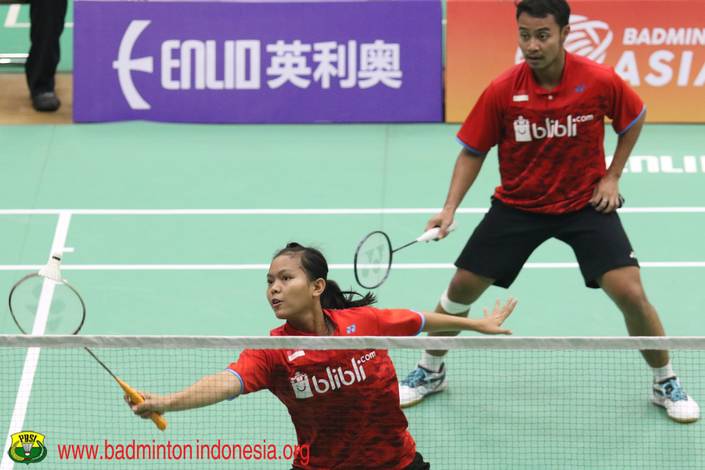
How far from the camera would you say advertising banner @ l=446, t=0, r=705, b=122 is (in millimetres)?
10984

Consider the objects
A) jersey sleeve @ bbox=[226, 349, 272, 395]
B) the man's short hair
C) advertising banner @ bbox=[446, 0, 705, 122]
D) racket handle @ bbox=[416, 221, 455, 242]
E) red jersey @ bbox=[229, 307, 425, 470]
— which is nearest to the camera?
jersey sleeve @ bbox=[226, 349, 272, 395]

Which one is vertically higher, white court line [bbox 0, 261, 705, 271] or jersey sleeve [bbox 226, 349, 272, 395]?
jersey sleeve [bbox 226, 349, 272, 395]

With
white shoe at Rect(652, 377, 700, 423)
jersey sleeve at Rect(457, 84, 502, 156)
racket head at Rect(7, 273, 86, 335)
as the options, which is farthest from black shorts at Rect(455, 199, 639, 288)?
racket head at Rect(7, 273, 86, 335)

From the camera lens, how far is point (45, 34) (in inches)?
446

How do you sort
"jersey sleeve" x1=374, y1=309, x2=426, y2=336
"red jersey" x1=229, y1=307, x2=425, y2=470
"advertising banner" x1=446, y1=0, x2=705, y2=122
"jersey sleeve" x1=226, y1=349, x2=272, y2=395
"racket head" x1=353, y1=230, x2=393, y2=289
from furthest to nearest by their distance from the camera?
"advertising banner" x1=446, y1=0, x2=705, y2=122, "racket head" x1=353, y1=230, x2=393, y2=289, "jersey sleeve" x1=374, y1=309, x2=426, y2=336, "red jersey" x1=229, y1=307, x2=425, y2=470, "jersey sleeve" x1=226, y1=349, x2=272, y2=395

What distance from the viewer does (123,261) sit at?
9445 mm

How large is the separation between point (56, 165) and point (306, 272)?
5.61 metres

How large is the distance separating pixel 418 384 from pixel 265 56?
4116 millimetres

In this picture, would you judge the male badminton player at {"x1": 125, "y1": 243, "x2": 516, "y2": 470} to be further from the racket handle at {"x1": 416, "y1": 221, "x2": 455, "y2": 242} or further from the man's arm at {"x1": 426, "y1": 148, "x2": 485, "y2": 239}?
the man's arm at {"x1": 426, "y1": 148, "x2": 485, "y2": 239}

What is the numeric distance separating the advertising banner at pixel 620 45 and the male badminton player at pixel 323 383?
18.7ft

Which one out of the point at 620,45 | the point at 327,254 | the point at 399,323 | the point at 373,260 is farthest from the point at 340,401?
the point at 620,45

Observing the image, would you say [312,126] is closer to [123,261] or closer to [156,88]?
[156,88]

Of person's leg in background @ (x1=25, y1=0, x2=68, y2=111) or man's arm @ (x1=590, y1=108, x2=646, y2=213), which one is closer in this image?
man's arm @ (x1=590, y1=108, x2=646, y2=213)

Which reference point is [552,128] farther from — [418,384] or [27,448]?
[27,448]
